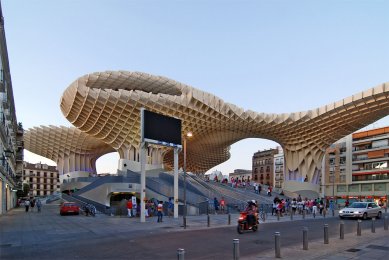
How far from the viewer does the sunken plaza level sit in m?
55.0

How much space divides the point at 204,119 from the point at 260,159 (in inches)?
3376

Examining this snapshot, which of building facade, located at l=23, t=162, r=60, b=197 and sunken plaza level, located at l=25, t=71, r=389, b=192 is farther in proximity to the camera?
building facade, located at l=23, t=162, r=60, b=197

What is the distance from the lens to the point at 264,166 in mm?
138125

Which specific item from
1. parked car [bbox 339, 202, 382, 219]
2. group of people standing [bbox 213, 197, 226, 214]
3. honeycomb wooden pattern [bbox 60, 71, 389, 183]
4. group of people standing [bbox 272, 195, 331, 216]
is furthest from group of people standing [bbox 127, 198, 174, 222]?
honeycomb wooden pattern [bbox 60, 71, 389, 183]

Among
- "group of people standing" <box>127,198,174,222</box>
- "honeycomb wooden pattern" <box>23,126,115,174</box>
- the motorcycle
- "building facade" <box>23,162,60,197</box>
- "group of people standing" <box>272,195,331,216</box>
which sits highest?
"honeycomb wooden pattern" <box>23,126,115,174</box>

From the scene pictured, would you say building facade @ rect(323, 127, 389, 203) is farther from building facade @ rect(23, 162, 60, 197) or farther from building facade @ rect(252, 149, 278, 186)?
building facade @ rect(23, 162, 60, 197)

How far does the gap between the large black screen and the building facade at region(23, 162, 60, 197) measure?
120m

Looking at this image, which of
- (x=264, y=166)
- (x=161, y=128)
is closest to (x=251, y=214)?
(x=161, y=128)

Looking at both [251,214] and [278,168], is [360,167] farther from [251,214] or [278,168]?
[251,214]

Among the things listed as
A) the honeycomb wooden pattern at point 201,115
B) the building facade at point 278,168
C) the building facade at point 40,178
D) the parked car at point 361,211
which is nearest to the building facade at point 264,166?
the building facade at point 278,168

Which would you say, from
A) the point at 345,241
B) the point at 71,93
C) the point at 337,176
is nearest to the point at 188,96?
the point at 71,93

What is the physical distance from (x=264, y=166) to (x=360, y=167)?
4855 centimetres

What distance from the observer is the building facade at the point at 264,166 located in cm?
13388

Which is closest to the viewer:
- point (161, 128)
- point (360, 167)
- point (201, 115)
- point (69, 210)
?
point (161, 128)
